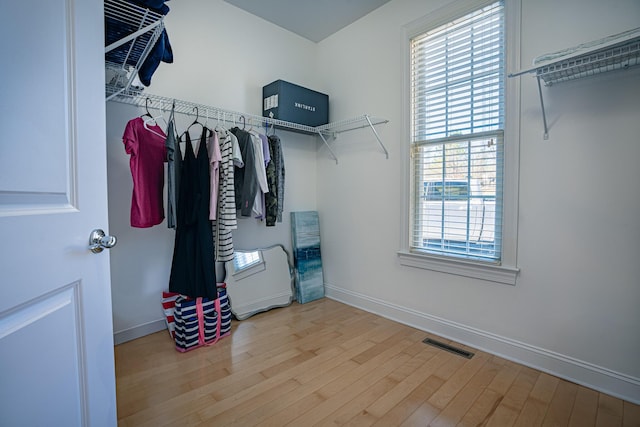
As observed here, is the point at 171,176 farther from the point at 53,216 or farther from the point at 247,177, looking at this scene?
the point at 53,216

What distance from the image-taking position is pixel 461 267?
2217mm

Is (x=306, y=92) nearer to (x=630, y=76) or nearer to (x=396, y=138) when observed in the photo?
(x=396, y=138)

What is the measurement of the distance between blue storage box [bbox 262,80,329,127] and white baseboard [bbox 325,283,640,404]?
182cm

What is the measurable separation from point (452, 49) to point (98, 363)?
8.89 feet

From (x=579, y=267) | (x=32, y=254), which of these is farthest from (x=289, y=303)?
(x=32, y=254)

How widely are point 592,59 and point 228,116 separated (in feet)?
8.13

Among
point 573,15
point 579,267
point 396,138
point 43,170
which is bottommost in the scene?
point 579,267

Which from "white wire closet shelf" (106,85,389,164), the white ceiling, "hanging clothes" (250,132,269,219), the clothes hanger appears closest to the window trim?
the white ceiling

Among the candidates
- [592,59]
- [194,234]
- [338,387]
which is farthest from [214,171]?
[592,59]

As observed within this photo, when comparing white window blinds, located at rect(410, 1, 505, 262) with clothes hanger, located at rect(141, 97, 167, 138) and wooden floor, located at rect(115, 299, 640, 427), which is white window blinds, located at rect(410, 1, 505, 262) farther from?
clothes hanger, located at rect(141, 97, 167, 138)

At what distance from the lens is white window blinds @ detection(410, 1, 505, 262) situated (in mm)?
2061

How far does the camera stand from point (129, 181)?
2.22 m

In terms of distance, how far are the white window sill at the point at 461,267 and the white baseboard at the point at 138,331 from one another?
6.67 ft

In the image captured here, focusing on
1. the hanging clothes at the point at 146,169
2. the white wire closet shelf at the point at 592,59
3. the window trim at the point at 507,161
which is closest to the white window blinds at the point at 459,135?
the window trim at the point at 507,161
